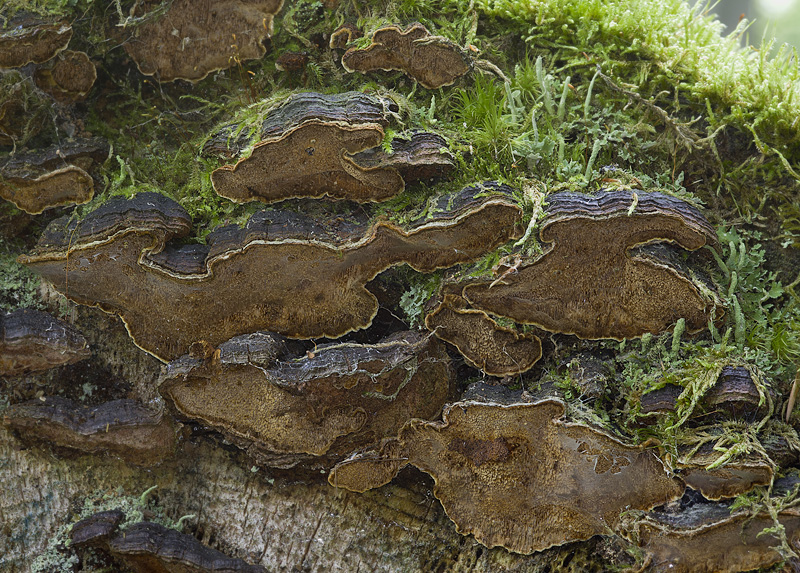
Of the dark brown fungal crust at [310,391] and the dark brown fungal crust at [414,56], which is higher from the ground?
the dark brown fungal crust at [414,56]

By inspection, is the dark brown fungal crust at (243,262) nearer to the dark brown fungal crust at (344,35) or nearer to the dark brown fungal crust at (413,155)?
the dark brown fungal crust at (413,155)

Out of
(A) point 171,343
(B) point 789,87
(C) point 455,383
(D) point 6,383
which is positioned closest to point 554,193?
(C) point 455,383

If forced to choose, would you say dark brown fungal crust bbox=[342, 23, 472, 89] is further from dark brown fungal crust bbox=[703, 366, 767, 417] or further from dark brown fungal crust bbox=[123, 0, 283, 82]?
dark brown fungal crust bbox=[703, 366, 767, 417]

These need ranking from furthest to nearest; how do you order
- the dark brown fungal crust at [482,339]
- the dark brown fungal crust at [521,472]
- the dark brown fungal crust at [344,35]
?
the dark brown fungal crust at [344,35] → the dark brown fungal crust at [482,339] → the dark brown fungal crust at [521,472]

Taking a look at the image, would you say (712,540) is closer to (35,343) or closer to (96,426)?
(96,426)

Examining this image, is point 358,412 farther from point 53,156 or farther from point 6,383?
point 53,156

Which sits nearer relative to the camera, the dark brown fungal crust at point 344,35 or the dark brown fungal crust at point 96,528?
the dark brown fungal crust at point 96,528

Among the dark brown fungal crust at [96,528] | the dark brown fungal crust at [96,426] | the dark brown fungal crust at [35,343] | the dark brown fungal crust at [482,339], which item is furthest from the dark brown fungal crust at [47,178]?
the dark brown fungal crust at [482,339]
